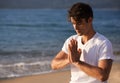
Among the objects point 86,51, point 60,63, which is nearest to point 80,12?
point 86,51

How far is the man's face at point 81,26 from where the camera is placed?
1.30 meters

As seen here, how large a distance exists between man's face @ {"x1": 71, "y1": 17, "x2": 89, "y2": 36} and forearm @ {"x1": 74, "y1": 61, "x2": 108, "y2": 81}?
0.42 ft

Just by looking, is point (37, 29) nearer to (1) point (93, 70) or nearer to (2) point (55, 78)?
(2) point (55, 78)

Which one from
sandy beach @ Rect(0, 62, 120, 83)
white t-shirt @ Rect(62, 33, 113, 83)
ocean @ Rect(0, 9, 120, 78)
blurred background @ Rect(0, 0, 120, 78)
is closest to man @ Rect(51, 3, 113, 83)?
white t-shirt @ Rect(62, 33, 113, 83)

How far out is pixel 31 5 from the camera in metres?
9.96

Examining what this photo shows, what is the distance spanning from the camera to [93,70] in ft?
4.18

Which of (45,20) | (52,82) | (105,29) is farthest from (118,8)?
(52,82)

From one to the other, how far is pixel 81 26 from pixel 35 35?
30.7 ft

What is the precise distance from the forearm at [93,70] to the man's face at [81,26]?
129mm

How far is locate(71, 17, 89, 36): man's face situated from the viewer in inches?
51.3

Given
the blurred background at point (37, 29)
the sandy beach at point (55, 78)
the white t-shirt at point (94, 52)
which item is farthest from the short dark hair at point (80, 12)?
the blurred background at point (37, 29)

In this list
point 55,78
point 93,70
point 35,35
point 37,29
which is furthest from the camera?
point 37,29

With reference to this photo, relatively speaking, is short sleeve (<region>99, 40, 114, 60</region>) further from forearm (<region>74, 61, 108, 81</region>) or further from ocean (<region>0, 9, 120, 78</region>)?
ocean (<region>0, 9, 120, 78</region>)

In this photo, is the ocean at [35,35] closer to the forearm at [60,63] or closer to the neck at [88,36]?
the forearm at [60,63]
